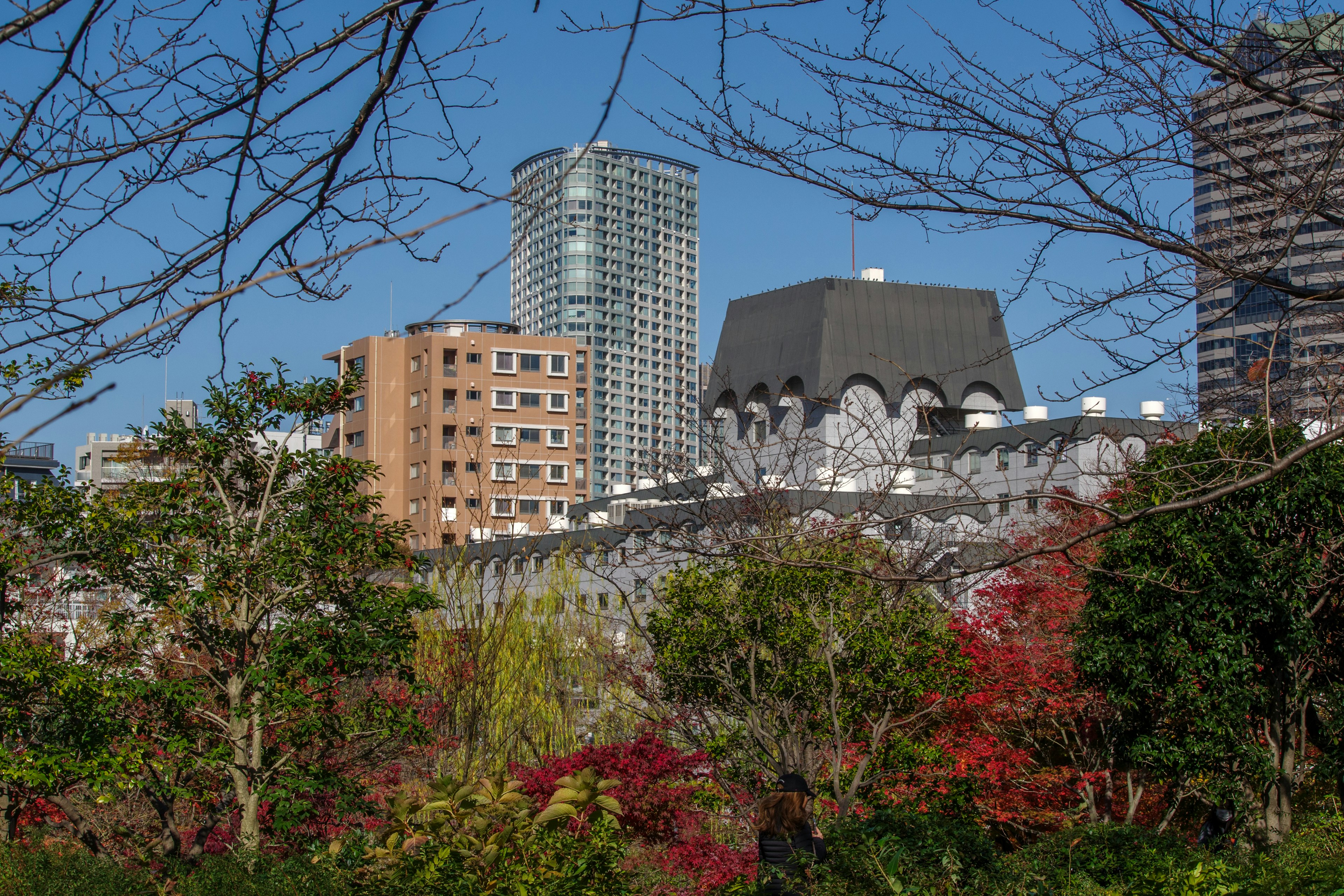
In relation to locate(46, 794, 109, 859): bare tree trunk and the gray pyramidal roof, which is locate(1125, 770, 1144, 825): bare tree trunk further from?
the gray pyramidal roof

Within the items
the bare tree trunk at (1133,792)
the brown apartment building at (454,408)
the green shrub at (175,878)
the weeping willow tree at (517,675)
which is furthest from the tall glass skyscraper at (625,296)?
the green shrub at (175,878)

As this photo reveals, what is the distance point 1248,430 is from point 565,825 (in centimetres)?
479

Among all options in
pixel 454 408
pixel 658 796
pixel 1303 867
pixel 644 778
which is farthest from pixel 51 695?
pixel 454 408

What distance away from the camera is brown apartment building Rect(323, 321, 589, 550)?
178ft

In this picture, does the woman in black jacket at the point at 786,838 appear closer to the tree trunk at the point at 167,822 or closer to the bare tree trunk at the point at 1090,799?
the tree trunk at the point at 167,822

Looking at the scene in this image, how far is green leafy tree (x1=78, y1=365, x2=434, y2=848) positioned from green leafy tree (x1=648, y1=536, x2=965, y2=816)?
8.04ft

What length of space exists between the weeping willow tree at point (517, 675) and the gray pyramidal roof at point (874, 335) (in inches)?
847

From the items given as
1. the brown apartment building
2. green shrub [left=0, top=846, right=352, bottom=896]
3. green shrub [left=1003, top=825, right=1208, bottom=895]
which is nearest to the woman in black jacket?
green shrub [left=1003, top=825, right=1208, bottom=895]

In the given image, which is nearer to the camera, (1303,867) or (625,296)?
(1303,867)

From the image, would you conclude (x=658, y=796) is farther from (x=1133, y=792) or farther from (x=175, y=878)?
(x=175, y=878)

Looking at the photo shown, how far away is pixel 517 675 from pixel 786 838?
12652mm

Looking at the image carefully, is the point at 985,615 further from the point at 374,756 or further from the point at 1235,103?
the point at 1235,103

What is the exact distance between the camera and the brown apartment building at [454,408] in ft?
178

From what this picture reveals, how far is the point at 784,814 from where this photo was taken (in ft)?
19.0
